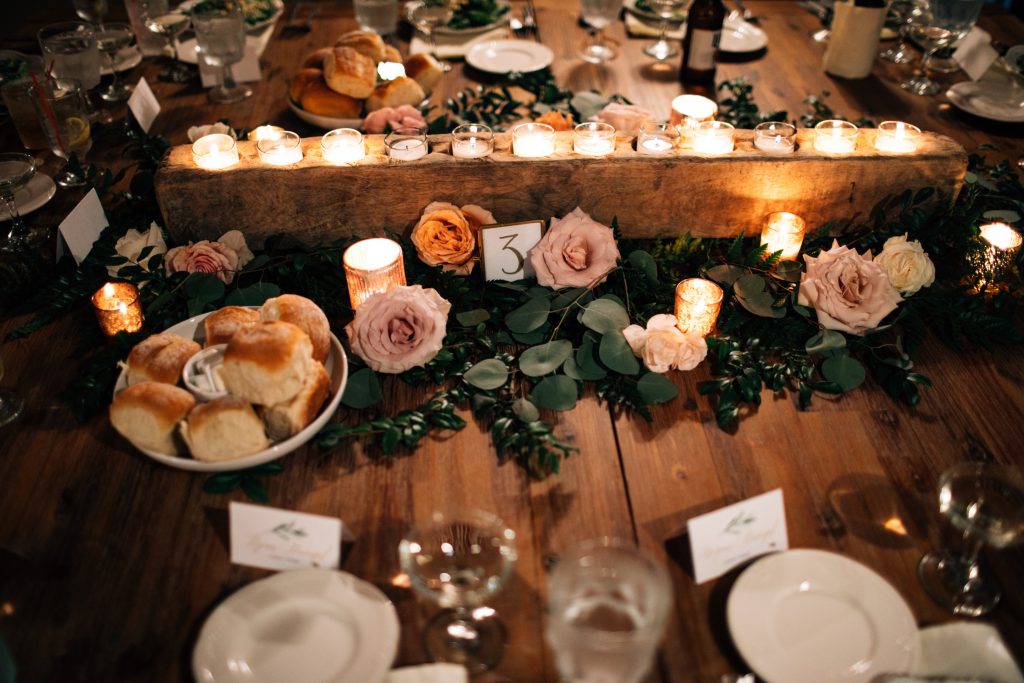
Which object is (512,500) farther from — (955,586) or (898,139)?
(898,139)

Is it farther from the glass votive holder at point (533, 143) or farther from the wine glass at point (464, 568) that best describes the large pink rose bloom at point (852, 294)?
the wine glass at point (464, 568)

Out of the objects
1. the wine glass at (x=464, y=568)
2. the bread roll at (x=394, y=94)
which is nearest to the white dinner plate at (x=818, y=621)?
the wine glass at (x=464, y=568)

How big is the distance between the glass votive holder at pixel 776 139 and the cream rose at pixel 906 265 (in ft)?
0.91

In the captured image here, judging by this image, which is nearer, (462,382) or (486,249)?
(462,382)

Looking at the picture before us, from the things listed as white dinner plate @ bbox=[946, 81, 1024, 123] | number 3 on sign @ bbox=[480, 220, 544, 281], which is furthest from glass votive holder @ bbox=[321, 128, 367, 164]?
white dinner plate @ bbox=[946, 81, 1024, 123]

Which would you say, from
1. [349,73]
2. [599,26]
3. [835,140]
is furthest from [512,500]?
[599,26]

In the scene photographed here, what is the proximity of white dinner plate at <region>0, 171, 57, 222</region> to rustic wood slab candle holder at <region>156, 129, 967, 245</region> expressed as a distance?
1.53 feet

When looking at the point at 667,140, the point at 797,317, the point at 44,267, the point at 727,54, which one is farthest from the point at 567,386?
the point at 727,54

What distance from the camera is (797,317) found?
1455mm

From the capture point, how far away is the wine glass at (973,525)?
0.93 meters

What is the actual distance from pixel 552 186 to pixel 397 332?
1.58 ft

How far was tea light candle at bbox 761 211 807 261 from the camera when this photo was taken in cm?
151

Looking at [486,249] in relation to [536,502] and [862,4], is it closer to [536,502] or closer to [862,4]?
[536,502]

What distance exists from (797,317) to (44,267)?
153 cm
